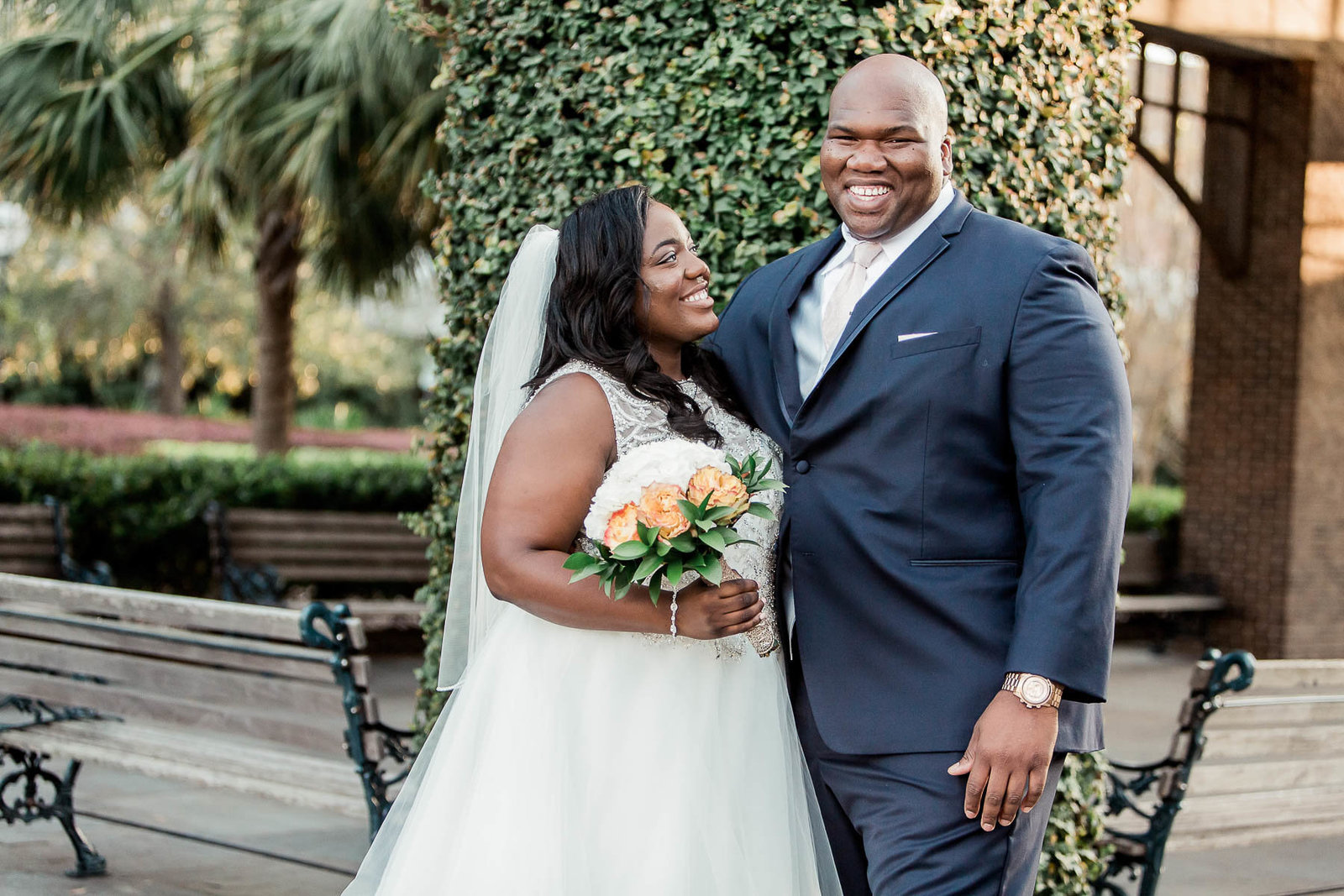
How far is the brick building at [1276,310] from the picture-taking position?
1048cm

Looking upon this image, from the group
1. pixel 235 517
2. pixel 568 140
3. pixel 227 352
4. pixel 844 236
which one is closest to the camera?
pixel 844 236

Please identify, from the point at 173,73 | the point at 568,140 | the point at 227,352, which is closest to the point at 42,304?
the point at 227,352

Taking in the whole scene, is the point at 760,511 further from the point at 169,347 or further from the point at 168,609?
the point at 169,347

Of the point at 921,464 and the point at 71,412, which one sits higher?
the point at 921,464

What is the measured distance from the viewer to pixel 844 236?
299 cm

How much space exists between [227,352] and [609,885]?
2801 cm

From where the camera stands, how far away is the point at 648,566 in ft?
7.89

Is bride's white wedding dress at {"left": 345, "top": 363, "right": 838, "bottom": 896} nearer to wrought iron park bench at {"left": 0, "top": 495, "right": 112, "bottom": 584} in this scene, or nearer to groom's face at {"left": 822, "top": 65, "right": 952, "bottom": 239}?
groom's face at {"left": 822, "top": 65, "right": 952, "bottom": 239}

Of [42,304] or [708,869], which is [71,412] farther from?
[708,869]

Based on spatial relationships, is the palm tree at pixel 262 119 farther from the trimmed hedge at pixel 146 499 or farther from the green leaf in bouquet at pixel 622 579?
the green leaf in bouquet at pixel 622 579

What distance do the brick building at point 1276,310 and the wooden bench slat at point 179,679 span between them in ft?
26.6

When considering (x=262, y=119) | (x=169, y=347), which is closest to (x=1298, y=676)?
(x=262, y=119)

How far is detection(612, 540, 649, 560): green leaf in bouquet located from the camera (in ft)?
7.87

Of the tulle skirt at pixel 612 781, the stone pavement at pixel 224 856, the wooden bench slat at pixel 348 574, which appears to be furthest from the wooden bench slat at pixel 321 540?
the tulle skirt at pixel 612 781
